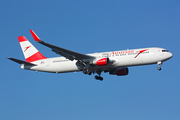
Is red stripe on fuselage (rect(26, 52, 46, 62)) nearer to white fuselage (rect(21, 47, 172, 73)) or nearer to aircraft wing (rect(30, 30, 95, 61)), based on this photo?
white fuselage (rect(21, 47, 172, 73))

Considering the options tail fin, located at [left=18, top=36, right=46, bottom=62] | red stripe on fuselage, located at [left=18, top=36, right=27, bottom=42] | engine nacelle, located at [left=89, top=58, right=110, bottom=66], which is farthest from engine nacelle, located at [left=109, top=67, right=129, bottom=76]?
red stripe on fuselage, located at [left=18, top=36, right=27, bottom=42]

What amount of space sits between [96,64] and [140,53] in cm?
799

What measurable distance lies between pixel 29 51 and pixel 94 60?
52.8ft

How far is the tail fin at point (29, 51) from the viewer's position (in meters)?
58.4

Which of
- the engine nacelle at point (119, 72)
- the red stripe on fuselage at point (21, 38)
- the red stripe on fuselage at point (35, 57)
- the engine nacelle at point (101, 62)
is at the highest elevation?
the red stripe on fuselage at point (21, 38)

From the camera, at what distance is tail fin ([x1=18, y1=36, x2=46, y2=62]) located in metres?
58.4

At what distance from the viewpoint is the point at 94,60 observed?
168ft

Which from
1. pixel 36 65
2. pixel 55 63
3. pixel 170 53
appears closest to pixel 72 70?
pixel 55 63

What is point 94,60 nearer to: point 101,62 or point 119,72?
point 101,62

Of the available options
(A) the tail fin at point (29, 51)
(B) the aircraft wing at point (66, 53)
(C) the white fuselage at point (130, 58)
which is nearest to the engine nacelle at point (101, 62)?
(C) the white fuselage at point (130, 58)

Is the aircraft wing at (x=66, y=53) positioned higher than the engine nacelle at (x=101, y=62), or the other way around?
the aircraft wing at (x=66, y=53)

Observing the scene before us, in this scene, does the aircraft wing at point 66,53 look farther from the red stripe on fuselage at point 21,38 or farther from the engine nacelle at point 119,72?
the red stripe on fuselage at point 21,38

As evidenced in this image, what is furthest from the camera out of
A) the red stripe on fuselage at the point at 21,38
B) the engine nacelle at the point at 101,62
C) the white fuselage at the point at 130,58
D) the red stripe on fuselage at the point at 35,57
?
the red stripe on fuselage at the point at 21,38

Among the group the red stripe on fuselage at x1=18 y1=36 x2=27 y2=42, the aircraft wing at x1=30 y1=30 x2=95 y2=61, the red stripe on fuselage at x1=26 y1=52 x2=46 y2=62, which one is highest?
the red stripe on fuselage at x1=18 y1=36 x2=27 y2=42
